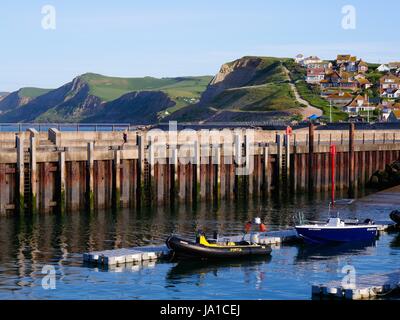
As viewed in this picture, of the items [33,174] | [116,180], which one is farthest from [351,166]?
[33,174]

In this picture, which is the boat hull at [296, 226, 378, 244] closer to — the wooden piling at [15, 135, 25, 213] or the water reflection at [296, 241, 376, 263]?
the water reflection at [296, 241, 376, 263]

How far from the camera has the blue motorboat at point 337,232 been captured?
5169 centimetres

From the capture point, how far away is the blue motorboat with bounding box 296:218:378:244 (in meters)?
51.7

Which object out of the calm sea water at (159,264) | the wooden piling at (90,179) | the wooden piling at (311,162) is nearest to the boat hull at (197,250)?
the calm sea water at (159,264)

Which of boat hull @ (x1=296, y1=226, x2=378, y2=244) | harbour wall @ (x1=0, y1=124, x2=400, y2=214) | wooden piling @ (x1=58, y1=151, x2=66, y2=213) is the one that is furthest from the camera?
wooden piling @ (x1=58, y1=151, x2=66, y2=213)

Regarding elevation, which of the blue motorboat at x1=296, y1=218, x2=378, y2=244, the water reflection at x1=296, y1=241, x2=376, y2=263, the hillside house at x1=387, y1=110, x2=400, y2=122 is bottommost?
the water reflection at x1=296, y1=241, x2=376, y2=263

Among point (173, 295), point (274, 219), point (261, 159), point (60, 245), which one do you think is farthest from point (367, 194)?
point (173, 295)

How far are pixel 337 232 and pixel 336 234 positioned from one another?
0.13 metres

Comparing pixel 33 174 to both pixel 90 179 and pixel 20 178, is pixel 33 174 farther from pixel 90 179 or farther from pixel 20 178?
pixel 90 179

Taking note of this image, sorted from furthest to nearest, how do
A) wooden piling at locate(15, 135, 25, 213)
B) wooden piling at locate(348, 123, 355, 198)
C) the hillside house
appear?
the hillside house
wooden piling at locate(348, 123, 355, 198)
wooden piling at locate(15, 135, 25, 213)

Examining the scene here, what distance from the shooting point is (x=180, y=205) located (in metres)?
68.2

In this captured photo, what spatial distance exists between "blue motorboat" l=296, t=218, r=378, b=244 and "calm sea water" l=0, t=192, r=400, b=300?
88 cm

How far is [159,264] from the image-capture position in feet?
148

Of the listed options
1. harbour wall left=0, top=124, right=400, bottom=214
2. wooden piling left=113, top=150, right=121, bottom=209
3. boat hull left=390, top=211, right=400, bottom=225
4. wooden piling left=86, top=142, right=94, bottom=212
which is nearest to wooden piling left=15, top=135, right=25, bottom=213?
harbour wall left=0, top=124, right=400, bottom=214
